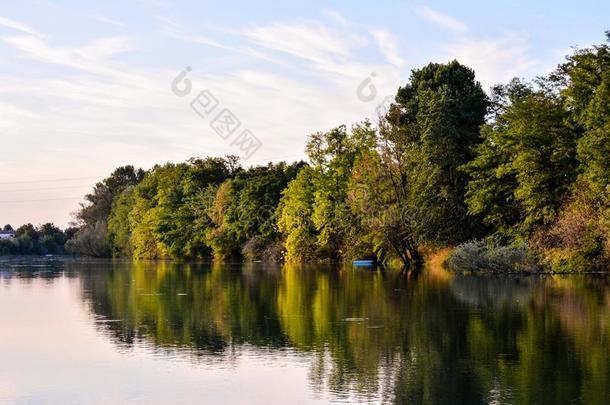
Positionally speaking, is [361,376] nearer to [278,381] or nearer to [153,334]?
[278,381]

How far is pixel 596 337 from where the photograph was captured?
19.0 m

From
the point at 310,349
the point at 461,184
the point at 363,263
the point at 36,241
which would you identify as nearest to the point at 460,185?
the point at 461,184

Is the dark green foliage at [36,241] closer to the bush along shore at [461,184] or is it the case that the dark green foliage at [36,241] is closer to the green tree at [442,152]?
the bush along shore at [461,184]

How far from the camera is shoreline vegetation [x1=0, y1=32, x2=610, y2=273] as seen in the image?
160 feet

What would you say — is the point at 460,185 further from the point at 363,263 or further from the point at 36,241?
the point at 36,241

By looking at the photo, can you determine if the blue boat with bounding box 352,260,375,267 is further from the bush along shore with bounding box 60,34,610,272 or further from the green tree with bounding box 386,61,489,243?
the green tree with bounding box 386,61,489,243

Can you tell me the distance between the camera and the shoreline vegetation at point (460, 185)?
4884cm

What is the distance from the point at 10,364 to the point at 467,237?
155ft

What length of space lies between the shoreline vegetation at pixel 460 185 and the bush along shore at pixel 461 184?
9cm

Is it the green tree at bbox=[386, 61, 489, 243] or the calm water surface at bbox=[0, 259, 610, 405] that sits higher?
the green tree at bbox=[386, 61, 489, 243]

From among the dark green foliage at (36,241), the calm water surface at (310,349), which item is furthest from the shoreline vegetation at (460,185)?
the dark green foliage at (36,241)

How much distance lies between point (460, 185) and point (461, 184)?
6.9 inches

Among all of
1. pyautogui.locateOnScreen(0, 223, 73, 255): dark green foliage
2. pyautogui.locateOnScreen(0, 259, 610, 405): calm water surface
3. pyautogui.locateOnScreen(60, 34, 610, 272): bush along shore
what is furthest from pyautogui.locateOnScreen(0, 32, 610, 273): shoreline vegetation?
pyautogui.locateOnScreen(0, 223, 73, 255): dark green foliage

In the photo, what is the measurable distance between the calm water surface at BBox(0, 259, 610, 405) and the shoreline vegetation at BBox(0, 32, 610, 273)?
1675cm
